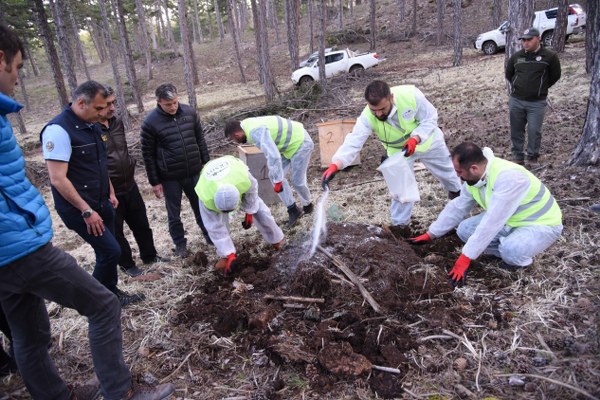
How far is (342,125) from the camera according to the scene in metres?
7.04

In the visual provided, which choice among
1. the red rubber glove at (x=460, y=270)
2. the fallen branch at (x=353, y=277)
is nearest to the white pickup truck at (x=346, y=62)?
the fallen branch at (x=353, y=277)

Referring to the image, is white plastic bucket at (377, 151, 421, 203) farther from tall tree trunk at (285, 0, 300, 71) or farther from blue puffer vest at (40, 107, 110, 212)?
tall tree trunk at (285, 0, 300, 71)

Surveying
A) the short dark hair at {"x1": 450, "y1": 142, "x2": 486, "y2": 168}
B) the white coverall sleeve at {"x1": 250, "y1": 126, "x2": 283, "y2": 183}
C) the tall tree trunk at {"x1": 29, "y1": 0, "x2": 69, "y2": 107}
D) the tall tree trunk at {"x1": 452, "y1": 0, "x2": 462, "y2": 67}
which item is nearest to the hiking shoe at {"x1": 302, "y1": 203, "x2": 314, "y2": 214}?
the white coverall sleeve at {"x1": 250, "y1": 126, "x2": 283, "y2": 183}

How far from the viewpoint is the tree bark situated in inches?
457

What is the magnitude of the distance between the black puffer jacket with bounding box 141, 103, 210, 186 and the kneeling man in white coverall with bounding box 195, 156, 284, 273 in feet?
2.30

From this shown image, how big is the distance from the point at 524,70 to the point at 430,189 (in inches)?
78.6

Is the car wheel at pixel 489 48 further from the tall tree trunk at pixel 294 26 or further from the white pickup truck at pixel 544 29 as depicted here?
the tall tree trunk at pixel 294 26

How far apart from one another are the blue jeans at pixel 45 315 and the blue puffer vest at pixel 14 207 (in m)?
0.06

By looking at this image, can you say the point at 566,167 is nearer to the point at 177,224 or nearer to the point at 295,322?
the point at 295,322

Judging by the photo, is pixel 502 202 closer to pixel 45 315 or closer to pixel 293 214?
pixel 293 214

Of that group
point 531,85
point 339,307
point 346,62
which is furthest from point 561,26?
point 339,307

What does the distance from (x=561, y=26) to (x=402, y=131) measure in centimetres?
1129

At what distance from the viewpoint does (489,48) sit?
54.5 ft

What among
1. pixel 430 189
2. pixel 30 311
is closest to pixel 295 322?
pixel 30 311
